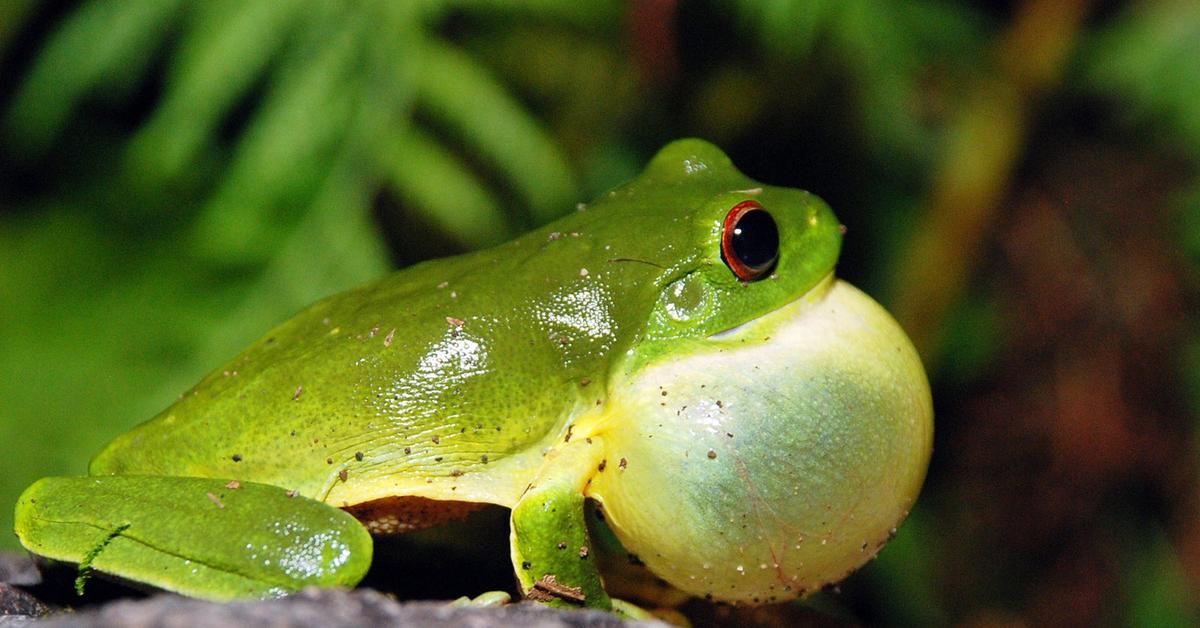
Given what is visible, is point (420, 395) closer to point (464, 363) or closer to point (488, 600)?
point (464, 363)

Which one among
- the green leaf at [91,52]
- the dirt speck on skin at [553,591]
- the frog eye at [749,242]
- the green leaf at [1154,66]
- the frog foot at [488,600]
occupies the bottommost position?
the green leaf at [1154,66]

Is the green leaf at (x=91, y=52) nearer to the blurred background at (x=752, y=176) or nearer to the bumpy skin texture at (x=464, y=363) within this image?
the blurred background at (x=752, y=176)

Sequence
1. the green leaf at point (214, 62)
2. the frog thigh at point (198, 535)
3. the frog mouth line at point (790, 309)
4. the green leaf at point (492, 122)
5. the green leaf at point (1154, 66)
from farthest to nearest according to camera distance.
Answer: the green leaf at point (1154, 66) < the green leaf at point (492, 122) < the green leaf at point (214, 62) < the frog mouth line at point (790, 309) < the frog thigh at point (198, 535)

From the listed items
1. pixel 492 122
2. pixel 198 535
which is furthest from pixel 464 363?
pixel 492 122

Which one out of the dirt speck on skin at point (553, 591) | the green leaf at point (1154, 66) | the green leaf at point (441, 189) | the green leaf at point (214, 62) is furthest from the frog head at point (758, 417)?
the green leaf at point (1154, 66)

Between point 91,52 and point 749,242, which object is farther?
point 91,52

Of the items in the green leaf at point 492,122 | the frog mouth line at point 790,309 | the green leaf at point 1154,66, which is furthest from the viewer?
the green leaf at point 1154,66
